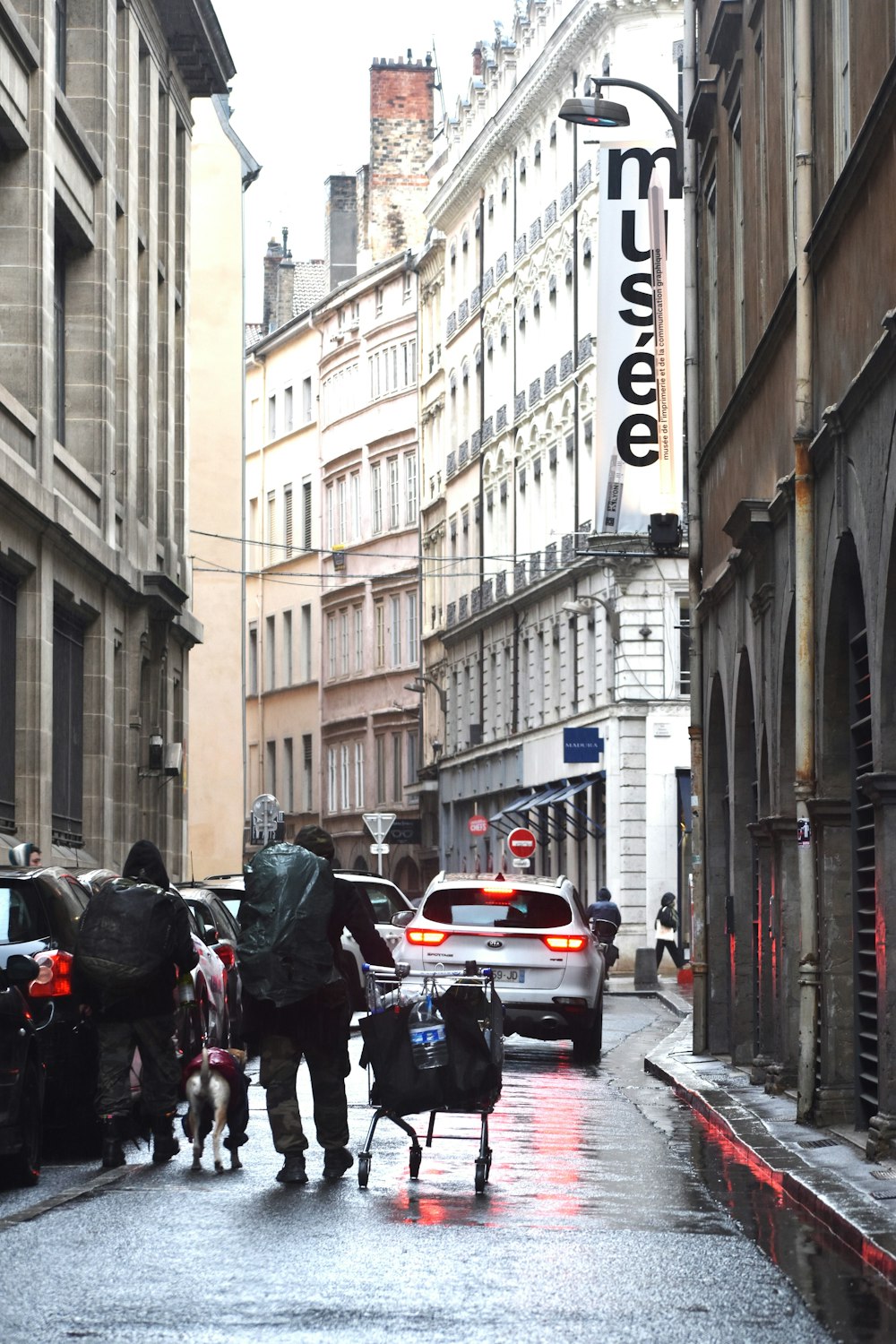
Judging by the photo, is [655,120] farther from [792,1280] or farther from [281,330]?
[792,1280]

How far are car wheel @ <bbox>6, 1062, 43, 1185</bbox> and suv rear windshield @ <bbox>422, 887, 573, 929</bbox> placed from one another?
11.0 metres

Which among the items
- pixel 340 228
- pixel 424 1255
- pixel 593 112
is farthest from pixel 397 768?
pixel 424 1255

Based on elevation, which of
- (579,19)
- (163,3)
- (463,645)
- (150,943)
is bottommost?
(150,943)

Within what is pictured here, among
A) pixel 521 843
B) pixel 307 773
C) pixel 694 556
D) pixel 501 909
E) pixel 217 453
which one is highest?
pixel 217 453

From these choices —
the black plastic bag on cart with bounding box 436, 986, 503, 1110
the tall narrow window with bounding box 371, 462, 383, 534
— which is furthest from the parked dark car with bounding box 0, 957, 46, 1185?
the tall narrow window with bounding box 371, 462, 383, 534

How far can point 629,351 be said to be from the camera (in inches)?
1320

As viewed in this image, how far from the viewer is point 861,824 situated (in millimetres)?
15781

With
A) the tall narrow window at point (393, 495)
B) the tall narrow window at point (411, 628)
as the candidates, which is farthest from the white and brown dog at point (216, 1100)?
the tall narrow window at point (393, 495)

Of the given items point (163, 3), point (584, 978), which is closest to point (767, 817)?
point (584, 978)

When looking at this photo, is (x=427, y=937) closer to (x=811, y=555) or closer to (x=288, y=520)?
(x=811, y=555)

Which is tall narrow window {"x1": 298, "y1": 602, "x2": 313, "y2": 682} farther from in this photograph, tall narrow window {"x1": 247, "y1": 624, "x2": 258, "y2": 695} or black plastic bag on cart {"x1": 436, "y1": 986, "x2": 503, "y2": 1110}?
black plastic bag on cart {"x1": 436, "y1": 986, "x2": 503, "y2": 1110}

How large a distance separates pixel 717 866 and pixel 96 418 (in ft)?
44.5

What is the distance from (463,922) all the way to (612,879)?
96.5 ft

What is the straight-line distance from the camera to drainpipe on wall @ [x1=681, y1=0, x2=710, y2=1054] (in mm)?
23828
